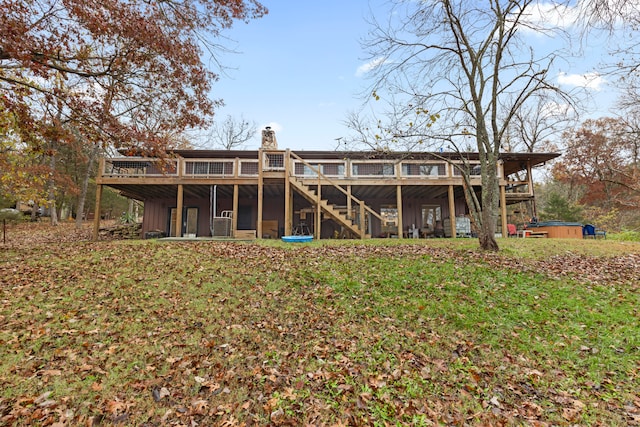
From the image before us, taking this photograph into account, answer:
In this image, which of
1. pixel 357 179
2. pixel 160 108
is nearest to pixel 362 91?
pixel 357 179

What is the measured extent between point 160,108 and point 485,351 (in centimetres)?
999

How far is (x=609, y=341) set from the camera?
4426 millimetres

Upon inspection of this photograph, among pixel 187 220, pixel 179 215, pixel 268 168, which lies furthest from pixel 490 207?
pixel 187 220

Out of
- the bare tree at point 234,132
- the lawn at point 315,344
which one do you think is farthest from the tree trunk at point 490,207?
the bare tree at point 234,132

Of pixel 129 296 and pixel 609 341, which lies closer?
pixel 609 341

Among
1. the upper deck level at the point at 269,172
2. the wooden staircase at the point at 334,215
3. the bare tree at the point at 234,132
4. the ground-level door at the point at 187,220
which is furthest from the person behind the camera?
the bare tree at the point at 234,132

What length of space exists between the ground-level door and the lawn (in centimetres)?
961

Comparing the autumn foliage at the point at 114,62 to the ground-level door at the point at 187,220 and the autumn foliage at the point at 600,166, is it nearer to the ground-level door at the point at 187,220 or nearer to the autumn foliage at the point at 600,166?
the ground-level door at the point at 187,220

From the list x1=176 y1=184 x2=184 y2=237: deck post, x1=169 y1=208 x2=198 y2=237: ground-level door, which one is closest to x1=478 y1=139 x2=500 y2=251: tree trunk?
x1=176 y1=184 x2=184 y2=237: deck post

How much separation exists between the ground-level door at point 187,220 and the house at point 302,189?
2.1 inches

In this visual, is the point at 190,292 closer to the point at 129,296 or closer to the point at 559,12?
the point at 129,296

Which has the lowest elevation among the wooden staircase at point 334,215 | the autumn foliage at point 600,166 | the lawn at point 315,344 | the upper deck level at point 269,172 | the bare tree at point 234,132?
the lawn at point 315,344

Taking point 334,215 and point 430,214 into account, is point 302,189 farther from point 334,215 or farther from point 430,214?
point 430,214

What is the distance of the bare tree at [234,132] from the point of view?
31.5 m
